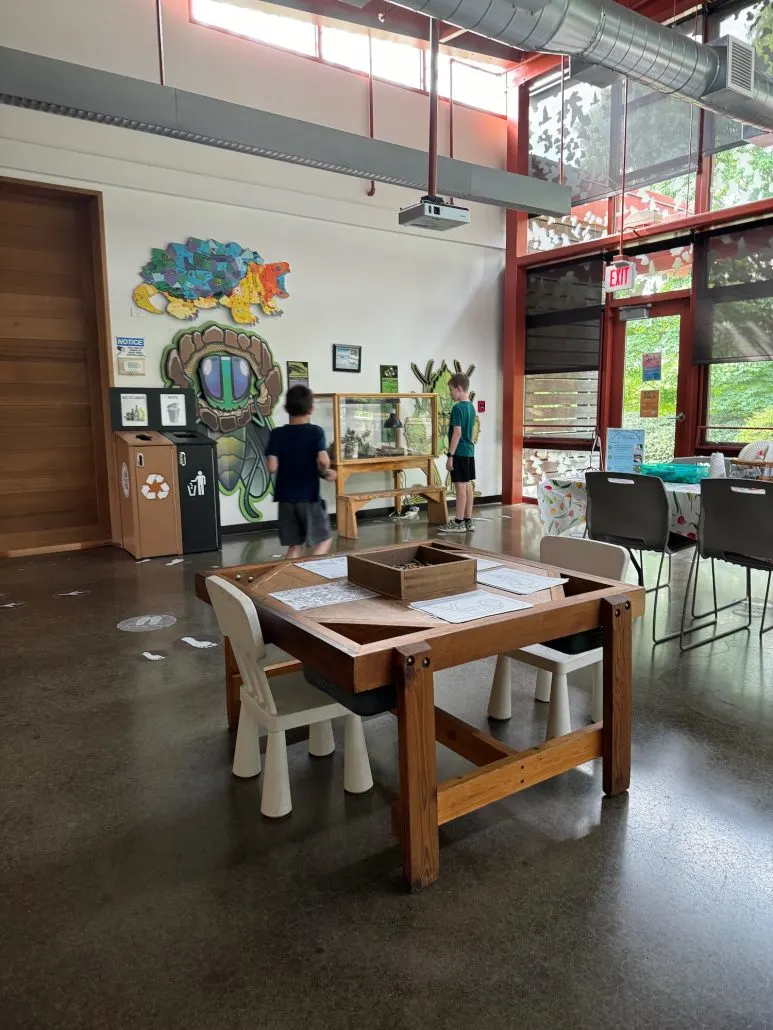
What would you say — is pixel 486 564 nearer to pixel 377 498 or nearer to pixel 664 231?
pixel 377 498

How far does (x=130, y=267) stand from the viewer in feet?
20.8

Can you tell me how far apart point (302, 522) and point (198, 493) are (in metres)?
2.24

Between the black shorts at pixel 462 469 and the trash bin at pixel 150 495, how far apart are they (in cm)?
272

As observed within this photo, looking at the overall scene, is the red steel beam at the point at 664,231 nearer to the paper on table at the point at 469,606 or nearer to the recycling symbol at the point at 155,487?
the recycling symbol at the point at 155,487

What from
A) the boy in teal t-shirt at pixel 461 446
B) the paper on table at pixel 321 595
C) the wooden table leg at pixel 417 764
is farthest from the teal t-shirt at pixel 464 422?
the wooden table leg at pixel 417 764

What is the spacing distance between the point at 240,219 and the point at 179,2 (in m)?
1.81

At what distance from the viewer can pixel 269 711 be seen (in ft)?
7.16

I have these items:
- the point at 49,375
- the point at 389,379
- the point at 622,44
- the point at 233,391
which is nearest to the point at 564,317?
the point at 389,379

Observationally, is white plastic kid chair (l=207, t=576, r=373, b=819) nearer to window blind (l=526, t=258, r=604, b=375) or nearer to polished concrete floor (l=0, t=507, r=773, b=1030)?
polished concrete floor (l=0, t=507, r=773, b=1030)

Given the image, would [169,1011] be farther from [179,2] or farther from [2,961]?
[179,2]

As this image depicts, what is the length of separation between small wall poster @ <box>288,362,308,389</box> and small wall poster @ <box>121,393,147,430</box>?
1.53 metres

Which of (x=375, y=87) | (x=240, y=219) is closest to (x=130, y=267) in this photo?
(x=240, y=219)

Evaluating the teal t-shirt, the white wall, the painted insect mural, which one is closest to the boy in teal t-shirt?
the teal t-shirt

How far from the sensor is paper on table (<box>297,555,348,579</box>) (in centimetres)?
252
